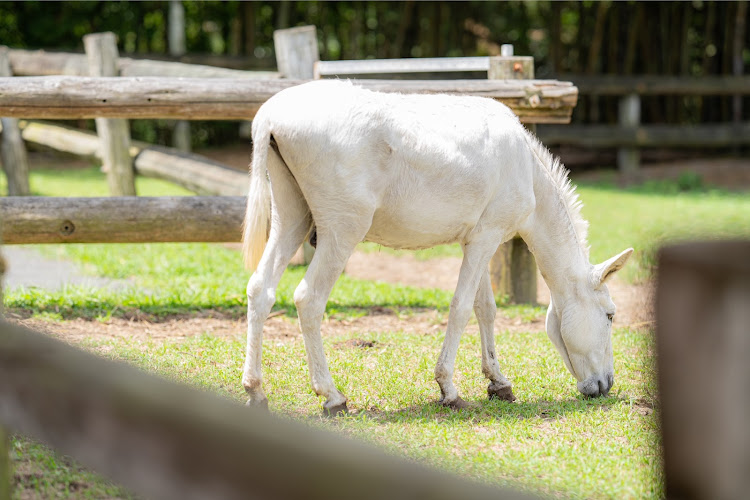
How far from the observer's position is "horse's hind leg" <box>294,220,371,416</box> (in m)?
4.10

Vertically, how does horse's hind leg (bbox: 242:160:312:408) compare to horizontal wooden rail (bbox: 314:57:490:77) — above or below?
below

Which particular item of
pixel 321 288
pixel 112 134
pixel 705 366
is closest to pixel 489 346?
pixel 321 288

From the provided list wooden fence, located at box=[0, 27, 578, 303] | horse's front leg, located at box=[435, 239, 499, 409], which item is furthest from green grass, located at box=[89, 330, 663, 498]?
wooden fence, located at box=[0, 27, 578, 303]

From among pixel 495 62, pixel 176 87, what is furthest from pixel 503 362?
pixel 176 87

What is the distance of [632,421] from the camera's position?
427 cm

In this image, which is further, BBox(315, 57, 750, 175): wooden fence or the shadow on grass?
BBox(315, 57, 750, 175): wooden fence

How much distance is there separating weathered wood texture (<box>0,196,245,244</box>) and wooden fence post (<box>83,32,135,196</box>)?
3.01 meters

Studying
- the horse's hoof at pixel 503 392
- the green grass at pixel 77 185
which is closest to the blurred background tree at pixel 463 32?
the green grass at pixel 77 185

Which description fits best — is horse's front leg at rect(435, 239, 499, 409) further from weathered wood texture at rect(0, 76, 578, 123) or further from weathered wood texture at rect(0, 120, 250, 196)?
weathered wood texture at rect(0, 120, 250, 196)

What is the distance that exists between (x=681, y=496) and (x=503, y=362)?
4.13m

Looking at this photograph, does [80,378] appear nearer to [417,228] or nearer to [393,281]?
[417,228]

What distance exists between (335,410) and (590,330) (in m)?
1.57

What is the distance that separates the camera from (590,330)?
4680mm

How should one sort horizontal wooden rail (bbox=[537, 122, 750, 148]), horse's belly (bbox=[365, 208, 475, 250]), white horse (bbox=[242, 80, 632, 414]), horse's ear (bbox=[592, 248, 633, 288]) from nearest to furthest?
1. white horse (bbox=[242, 80, 632, 414])
2. horse's belly (bbox=[365, 208, 475, 250])
3. horse's ear (bbox=[592, 248, 633, 288])
4. horizontal wooden rail (bbox=[537, 122, 750, 148])
